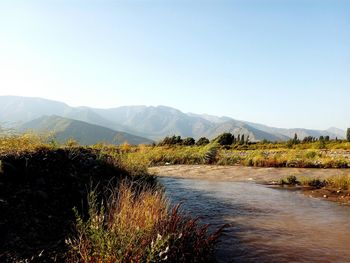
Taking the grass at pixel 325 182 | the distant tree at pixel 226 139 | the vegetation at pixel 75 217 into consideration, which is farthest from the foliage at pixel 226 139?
the vegetation at pixel 75 217

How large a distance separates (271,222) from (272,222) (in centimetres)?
3

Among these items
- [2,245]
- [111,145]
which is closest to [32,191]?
[2,245]

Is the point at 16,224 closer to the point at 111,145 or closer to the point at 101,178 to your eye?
the point at 101,178

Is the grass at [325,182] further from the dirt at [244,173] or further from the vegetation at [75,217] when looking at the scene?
the vegetation at [75,217]

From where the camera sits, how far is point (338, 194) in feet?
44.3

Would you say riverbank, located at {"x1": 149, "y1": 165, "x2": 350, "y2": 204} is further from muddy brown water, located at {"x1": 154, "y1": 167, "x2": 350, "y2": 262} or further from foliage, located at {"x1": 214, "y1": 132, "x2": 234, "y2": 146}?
foliage, located at {"x1": 214, "y1": 132, "x2": 234, "y2": 146}

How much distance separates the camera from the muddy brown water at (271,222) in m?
6.92

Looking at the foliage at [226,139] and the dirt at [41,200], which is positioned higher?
the foliage at [226,139]

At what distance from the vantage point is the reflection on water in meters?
6.92

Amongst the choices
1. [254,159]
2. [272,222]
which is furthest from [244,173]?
[272,222]

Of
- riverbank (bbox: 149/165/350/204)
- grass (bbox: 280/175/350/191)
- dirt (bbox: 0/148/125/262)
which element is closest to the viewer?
dirt (bbox: 0/148/125/262)

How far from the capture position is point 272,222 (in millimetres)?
9211

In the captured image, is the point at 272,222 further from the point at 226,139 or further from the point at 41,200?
the point at 226,139

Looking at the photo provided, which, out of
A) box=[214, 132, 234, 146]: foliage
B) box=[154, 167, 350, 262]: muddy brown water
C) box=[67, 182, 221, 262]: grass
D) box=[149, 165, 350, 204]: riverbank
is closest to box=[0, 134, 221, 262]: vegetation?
box=[67, 182, 221, 262]: grass
